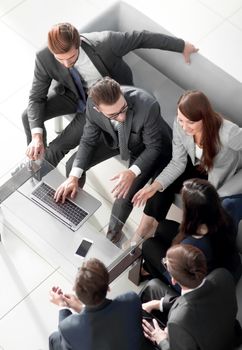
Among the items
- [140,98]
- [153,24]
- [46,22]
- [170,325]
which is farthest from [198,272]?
[46,22]

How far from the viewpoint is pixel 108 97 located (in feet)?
10.8

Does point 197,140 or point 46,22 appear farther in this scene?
point 46,22

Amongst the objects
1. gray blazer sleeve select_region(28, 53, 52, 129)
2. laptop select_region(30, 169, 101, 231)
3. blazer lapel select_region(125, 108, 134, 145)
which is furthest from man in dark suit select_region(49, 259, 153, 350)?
gray blazer sleeve select_region(28, 53, 52, 129)

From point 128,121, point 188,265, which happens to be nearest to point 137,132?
point 128,121

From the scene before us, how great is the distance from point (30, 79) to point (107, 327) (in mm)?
2480

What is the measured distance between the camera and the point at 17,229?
390cm

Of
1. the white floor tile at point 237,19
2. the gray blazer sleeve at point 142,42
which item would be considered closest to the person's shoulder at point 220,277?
the gray blazer sleeve at point 142,42

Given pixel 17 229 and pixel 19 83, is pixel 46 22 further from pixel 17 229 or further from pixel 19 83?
pixel 17 229

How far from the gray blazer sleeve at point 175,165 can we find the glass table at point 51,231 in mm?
445

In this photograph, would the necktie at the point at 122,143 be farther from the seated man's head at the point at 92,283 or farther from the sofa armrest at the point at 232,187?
the seated man's head at the point at 92,283

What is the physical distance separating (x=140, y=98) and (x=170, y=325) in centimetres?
132

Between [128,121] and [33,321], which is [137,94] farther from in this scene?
[33,321]

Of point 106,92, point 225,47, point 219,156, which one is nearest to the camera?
point 106,92

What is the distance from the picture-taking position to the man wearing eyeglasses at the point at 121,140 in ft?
11.1
